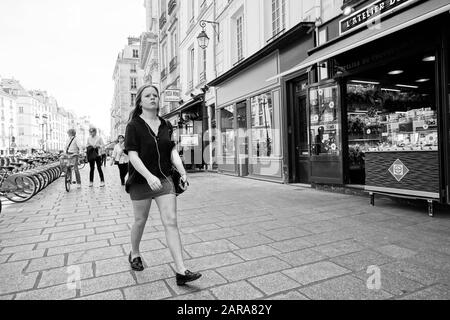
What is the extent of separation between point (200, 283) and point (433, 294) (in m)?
1.81

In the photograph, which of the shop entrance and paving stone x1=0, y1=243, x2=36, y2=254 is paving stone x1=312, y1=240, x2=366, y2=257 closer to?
paving stone x1=0, y1=243, x2=36, y2=254

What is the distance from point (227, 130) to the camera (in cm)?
1462

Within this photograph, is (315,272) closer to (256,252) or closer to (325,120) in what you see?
(256,252)

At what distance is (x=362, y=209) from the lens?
5801 mm

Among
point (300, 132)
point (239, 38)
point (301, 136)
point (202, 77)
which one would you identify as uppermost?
point (239, 38)

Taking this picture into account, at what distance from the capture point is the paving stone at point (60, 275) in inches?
117

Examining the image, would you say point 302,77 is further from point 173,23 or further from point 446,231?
point 173,23

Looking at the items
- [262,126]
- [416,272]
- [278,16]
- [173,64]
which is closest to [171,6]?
[173,64]

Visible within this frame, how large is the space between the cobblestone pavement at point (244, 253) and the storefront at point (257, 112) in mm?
4391

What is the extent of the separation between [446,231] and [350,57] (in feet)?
14.6

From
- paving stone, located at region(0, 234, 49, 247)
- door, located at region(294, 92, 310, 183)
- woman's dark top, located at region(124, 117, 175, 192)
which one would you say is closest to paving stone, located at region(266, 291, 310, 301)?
woman's dark top, located at region(124, 117, 175, 192)

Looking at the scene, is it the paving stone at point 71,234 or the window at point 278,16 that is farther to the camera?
the window at point 278,16

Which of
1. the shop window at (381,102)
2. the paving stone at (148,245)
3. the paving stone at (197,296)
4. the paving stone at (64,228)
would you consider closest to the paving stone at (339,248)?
the paving stone at (197,296)

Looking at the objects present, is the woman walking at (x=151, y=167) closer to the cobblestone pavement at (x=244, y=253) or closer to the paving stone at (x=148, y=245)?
the cobblestone pavement at (x=244, y=253)
